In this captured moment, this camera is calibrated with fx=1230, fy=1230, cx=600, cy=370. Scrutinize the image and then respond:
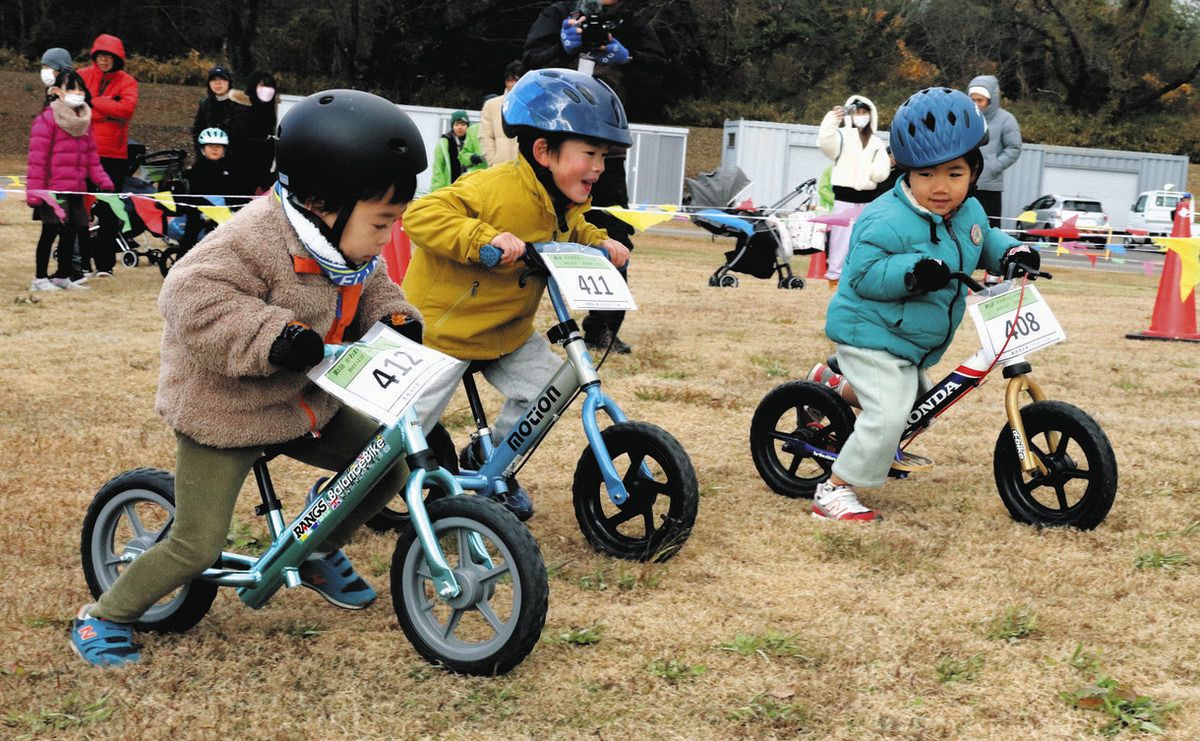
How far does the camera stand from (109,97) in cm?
1084

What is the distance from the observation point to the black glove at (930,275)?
4125 mm

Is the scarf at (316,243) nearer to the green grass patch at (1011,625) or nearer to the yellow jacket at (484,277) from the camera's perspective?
the yellow jacket at (484,277)

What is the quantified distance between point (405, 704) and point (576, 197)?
6.14 feet

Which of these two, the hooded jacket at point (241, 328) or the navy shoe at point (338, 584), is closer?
the hooded jacket at point (241, 328)

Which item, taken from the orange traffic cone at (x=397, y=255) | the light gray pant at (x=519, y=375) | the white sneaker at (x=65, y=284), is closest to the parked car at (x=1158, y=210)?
the orange traffic cone at (x=397, y=255)

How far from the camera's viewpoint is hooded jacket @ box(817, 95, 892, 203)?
1012 centimetres

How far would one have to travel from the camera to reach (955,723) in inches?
115

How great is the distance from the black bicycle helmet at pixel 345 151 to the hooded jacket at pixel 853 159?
24.9ft

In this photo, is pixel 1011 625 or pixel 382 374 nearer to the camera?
pixel 382 374

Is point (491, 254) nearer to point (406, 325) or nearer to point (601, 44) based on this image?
point (406, 325)

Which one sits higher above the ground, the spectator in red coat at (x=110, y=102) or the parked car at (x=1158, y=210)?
the spectator in red coat at (x=110, y=102)

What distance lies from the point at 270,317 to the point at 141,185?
1048 cm

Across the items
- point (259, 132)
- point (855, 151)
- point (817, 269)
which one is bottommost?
point (817, 269)

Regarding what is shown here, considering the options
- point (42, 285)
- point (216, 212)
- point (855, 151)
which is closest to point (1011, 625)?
point (855, 151)
